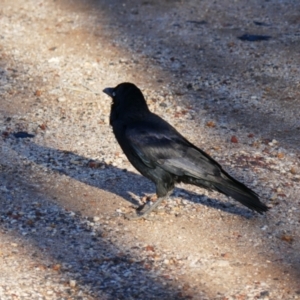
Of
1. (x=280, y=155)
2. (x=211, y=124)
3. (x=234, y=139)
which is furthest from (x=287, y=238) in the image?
(x=211, y=124)

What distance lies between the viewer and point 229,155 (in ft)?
26.9

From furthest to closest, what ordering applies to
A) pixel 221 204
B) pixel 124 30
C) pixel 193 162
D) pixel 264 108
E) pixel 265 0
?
pixel 265 0
pixel 124 30
pixel 264 108
pixel 221 204
pixel 193 162

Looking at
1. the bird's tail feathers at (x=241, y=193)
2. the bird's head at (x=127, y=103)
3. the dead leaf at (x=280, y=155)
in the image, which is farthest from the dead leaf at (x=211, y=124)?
the bird's tail feathers at (x=241, y=193)

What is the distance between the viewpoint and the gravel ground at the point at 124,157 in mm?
5969

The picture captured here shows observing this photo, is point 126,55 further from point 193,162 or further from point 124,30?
point 193,162

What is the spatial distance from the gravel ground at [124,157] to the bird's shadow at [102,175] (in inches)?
A: 0.8

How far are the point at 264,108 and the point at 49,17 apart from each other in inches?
169

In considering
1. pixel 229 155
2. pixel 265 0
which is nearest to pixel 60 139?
pixel 229 155

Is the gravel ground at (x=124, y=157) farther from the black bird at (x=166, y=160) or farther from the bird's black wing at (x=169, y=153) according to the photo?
the bird's black wing at (x=169, y=153)

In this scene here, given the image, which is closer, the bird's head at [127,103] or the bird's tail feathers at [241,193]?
the bird's tail feathers at [241,193]

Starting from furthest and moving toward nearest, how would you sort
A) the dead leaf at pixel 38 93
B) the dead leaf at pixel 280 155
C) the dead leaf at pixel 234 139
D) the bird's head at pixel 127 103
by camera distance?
the dead leaf at pixel 38 93 → the dead leaf at pixel 234 139 → the dead leaf at pixel 280 155 → the bird's head at pixel 127 103

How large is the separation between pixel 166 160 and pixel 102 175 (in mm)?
1100

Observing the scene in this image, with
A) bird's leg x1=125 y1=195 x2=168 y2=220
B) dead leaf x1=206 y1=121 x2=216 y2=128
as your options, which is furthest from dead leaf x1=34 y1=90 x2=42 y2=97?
bird's leg x1=125 y1=195 x2=168 y2=220

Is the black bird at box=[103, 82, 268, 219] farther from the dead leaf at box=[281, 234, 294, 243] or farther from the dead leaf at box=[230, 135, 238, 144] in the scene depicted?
the dead leaf at box=[230, 135, 238, 144]
